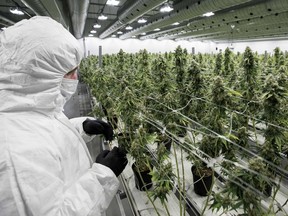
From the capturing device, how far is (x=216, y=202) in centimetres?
106

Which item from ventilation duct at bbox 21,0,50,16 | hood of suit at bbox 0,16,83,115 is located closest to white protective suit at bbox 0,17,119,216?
hood of suit at bbox 0,16,83,115

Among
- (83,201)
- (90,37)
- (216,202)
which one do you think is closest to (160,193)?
(216,202)

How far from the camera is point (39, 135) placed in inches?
37.0

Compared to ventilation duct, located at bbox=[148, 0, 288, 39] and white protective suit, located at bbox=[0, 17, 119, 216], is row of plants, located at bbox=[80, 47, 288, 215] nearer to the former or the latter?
white protective suit, located at bbox=[0, 17, 119, 216]

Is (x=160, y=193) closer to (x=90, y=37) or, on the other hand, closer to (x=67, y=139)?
(x=67, y=139)

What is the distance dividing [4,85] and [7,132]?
0.20 metres

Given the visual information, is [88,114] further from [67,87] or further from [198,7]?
[198,7]

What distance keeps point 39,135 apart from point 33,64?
29 cm

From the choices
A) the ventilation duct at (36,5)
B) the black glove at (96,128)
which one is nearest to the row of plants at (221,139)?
the black glove at (96,128)

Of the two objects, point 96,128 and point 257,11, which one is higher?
point 257,11

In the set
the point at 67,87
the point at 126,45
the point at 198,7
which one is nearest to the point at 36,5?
the point at 198,7

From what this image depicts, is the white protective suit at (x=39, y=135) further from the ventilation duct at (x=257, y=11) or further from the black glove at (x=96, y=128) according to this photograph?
the ventilation duct at (x=257, y=11)

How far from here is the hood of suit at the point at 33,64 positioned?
3.00 ft

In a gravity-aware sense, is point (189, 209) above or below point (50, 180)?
below
